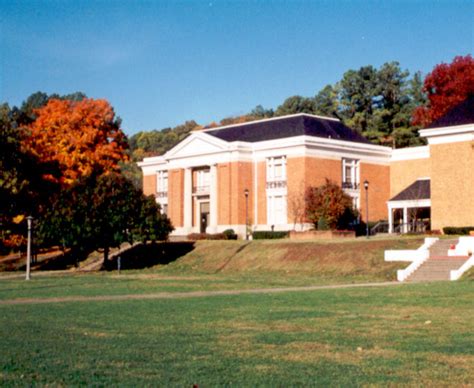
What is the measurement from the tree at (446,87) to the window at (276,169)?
25.1 metres

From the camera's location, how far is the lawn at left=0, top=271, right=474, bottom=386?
9938 millimetres

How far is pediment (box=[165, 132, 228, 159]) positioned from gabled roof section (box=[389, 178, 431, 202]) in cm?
1583

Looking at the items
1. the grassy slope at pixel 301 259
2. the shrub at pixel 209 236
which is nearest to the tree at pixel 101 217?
the grassy slope at pixel 301 259

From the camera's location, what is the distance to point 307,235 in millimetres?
56281

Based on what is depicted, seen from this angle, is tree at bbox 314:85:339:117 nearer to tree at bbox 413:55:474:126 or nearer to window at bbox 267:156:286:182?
tree at bbox 413:55:474:126

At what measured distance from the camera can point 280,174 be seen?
216ft

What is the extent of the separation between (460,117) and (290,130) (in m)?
17.5

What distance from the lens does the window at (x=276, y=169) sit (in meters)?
65.5

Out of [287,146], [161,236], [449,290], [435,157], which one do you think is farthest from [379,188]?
[449,290]

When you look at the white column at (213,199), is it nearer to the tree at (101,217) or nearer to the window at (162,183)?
the window at (162,183)

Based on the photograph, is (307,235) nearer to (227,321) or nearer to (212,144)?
(212,144)

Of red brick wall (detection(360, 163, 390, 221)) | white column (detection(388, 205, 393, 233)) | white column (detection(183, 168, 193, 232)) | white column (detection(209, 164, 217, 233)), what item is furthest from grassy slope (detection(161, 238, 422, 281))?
red brick wall (detection(360, 163, 390, 221))

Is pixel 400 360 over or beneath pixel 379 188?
beneath

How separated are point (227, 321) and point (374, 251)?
28.0m
